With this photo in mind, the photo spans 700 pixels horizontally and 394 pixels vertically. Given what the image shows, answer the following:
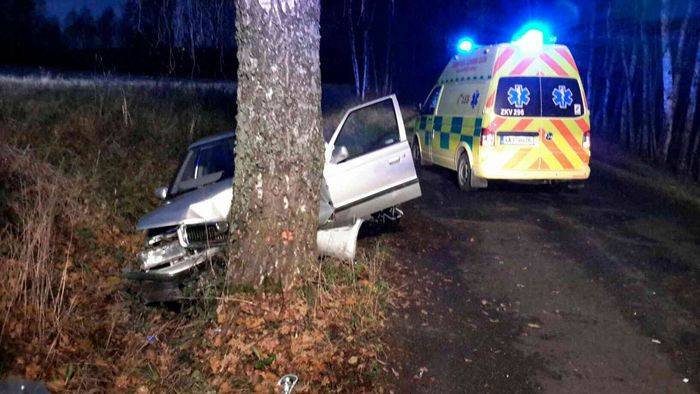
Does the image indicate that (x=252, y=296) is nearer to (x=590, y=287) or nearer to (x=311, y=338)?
(x=311, y=338)

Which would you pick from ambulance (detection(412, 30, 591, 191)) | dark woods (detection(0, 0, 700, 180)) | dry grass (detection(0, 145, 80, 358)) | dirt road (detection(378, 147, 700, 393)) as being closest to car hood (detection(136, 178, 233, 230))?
dry grass (detection(0, 145, 80, 358))

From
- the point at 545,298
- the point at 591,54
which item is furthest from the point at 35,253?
the point at 591,54

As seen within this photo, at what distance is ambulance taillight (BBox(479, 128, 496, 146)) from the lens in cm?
914

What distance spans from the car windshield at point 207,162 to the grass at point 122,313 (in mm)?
838

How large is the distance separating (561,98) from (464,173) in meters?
1.83

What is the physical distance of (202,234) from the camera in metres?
5.34

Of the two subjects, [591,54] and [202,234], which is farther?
[591,54]

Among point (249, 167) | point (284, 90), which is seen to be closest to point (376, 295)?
point (249, 167)

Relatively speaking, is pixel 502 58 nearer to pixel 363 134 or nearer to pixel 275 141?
pixel 363 134

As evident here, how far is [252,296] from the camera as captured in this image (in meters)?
4.51

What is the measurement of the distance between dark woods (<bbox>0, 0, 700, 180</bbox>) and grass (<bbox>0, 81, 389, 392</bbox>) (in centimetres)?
191

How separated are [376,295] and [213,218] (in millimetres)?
1503

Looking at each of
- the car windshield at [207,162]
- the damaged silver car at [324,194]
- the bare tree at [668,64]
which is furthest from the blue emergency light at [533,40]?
the car windshield at [207,162]

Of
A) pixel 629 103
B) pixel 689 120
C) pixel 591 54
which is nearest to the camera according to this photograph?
pixel 689 120
